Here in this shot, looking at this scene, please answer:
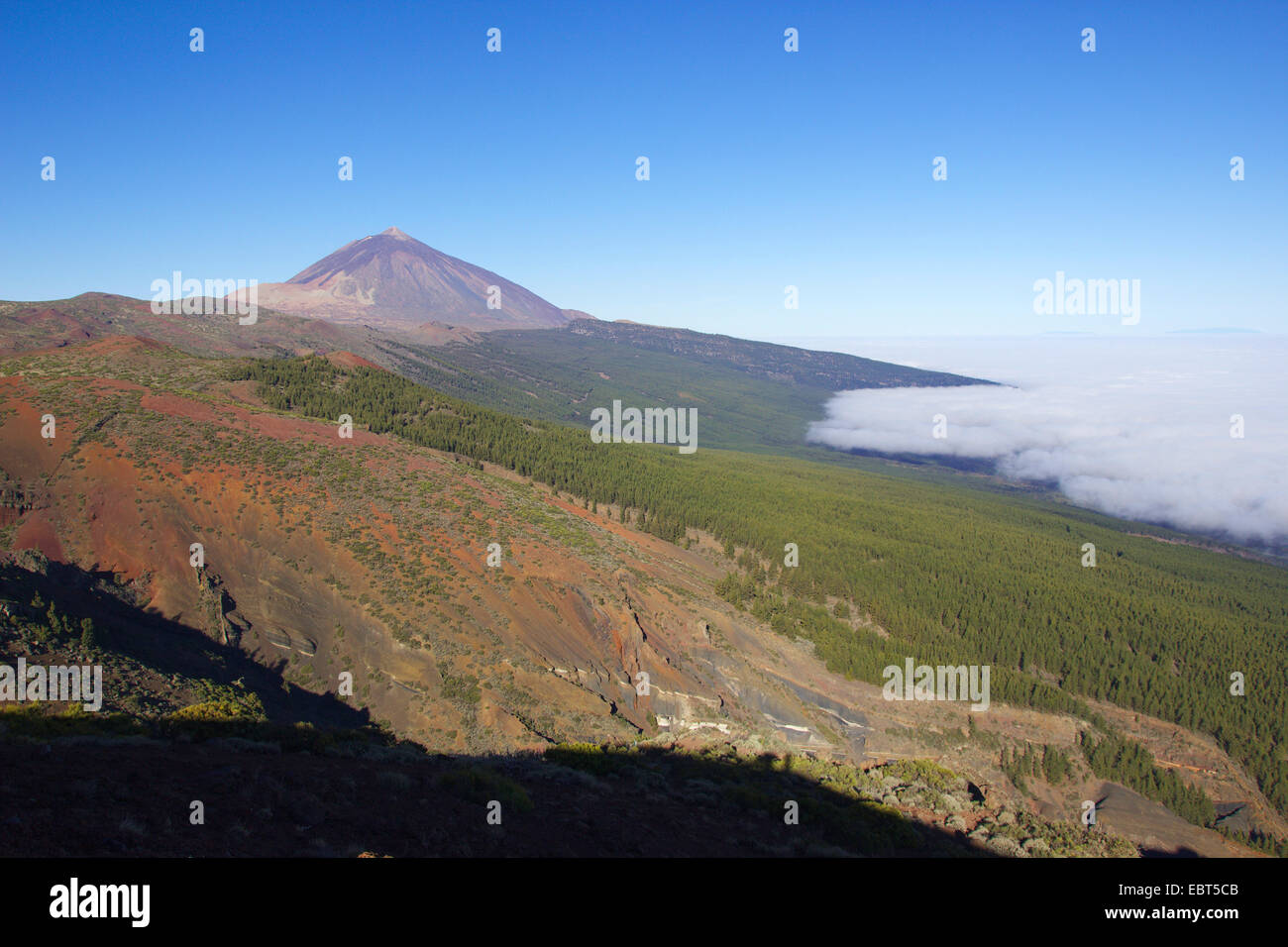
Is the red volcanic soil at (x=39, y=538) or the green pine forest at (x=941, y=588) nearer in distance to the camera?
the red volcanic soil at (x=39, y=538)

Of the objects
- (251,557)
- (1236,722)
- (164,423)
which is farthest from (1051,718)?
(164,423)

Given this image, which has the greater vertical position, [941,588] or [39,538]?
[39,538]

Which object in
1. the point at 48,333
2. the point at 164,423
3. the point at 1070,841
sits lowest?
the point at 1070,841

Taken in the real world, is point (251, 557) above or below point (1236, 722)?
above

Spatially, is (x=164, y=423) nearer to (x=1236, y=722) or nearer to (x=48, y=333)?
(x=1236, y=722)

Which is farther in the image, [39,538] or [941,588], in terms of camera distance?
[941,588]

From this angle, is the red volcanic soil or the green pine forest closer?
the red volcanic soil

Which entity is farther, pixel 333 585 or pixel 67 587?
pixel 333 585
